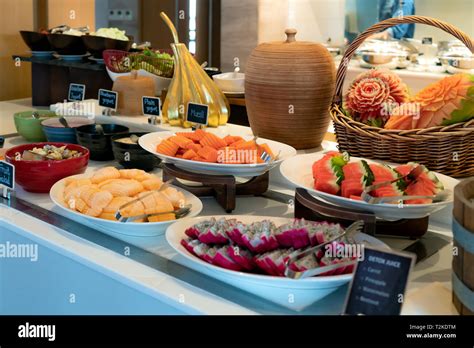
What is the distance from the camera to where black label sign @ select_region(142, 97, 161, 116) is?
2.25 meters

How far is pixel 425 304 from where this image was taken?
1.17m

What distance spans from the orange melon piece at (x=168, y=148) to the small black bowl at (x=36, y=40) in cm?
152

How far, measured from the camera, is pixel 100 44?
2898 mm

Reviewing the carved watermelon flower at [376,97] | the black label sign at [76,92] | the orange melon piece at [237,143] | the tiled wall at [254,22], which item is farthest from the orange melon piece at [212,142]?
the tiled wall at [254,22]

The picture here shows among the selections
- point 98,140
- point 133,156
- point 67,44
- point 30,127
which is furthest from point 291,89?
point 67,44

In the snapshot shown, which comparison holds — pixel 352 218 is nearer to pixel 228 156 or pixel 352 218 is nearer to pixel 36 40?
pixel 228 156

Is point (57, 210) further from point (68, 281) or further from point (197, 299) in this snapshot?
point (197, 299)

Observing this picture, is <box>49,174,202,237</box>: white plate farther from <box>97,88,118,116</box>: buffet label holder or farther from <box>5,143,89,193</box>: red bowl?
<box>97,88,118,116</box>: buffet label holder

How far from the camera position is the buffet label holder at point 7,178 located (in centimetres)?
177

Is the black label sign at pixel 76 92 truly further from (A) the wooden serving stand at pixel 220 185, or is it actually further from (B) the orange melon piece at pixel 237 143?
(B) the orange melon piece at pixel 237 143

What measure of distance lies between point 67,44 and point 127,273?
1.93 m

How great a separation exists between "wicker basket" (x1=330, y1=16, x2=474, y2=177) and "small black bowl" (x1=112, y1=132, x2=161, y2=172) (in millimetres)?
618
